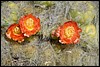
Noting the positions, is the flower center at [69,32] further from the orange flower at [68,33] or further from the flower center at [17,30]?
the flower center at [17,30]

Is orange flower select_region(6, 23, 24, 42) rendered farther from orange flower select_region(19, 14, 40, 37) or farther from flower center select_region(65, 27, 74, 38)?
flower center select_region(65, 27, 74, 38)

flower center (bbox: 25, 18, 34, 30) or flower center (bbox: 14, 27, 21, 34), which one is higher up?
flower center (bbox: 25, 18, 34, 30)

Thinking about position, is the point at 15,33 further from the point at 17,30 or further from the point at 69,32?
the point at 69,32

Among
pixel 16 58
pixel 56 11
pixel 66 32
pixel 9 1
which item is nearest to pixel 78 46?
pixel 66 32

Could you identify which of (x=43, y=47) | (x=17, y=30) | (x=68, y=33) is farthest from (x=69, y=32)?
(x=17, y=30)

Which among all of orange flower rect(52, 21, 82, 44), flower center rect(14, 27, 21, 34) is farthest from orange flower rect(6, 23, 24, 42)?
orange flower rect(52, 21, 82, 44)

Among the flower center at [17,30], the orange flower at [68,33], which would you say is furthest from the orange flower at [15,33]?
the orange flower at [68,33]
